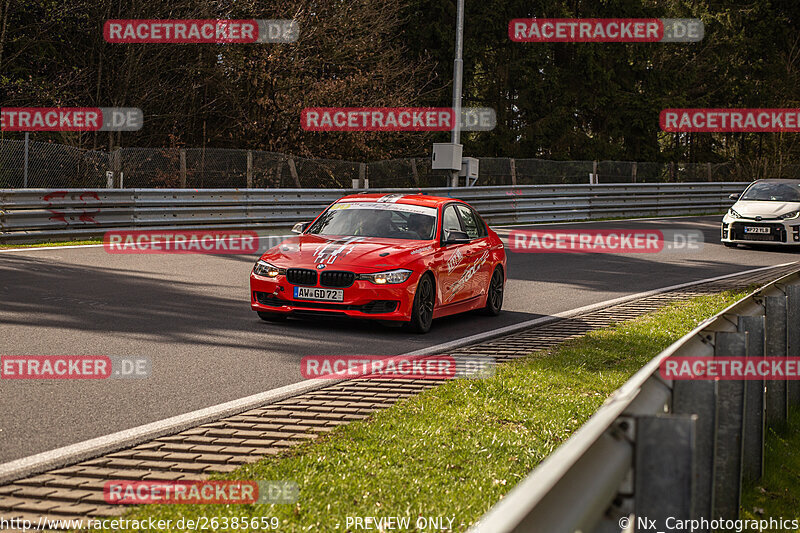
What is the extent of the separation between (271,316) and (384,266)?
1.37 metres

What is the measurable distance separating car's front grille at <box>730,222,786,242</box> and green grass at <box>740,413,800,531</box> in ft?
56.9

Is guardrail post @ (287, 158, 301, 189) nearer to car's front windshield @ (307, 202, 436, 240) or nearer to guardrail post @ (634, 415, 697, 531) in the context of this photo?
car's front windshield @ (307, 202, 436, 240)

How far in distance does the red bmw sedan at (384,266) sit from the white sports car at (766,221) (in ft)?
40.2

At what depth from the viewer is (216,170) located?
2459 cm

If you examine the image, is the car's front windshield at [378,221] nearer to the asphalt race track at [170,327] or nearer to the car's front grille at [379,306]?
the asphalt race track at [170,327]

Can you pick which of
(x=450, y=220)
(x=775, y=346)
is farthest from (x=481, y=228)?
(x=775, y=346)

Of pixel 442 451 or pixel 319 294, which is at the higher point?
pixel 319 294

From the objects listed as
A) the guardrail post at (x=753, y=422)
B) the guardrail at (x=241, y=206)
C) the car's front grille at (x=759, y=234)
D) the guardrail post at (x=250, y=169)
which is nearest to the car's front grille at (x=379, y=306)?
the guardrail post at (x=753, y=422)

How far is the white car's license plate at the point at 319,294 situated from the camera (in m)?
10.8

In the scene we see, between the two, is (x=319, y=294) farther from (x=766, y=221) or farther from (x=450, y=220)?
(x=766, y=221)

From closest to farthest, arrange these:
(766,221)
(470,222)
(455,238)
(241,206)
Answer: (455,238)
(470,222)
(241,206)
(766,221)

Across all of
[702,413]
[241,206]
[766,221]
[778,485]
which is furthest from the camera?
[766,221]

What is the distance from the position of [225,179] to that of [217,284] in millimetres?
11152

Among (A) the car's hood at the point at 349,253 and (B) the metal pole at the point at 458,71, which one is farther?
(B) the metal pole at the point at 458,71
